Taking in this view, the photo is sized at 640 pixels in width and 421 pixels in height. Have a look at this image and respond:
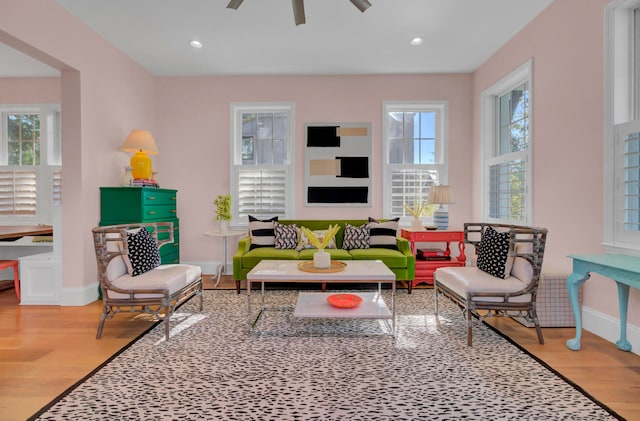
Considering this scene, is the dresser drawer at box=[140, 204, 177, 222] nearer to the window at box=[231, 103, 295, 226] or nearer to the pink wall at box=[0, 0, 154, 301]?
the pink wall at box=[0, 0, 154, 301]

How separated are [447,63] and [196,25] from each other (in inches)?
141

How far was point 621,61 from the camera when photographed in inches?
112

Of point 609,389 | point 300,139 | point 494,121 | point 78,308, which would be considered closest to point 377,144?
point 300,139

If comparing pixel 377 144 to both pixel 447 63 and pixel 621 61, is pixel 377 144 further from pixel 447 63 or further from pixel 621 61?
pixel 621 61

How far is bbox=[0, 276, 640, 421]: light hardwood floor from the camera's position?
2.10 metres

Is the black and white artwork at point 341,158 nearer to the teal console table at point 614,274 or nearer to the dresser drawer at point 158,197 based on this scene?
the dresser drawer at point 158,197

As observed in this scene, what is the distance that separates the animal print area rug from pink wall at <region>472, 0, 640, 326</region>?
123 cm

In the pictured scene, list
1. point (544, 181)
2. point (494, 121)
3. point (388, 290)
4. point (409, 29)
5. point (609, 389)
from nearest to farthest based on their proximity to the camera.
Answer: point (609, 389), point (544, 181), point (409, 29), point (388, 290), point (494, 121)

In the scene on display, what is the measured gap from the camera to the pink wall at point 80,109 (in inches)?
133

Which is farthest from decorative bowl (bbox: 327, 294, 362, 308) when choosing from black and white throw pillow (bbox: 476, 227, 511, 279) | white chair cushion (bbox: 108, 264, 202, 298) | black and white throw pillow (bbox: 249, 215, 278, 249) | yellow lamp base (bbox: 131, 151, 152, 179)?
yellow lamp base (bbox: 131, 151, 152, 179)

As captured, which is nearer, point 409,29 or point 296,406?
point 296,406

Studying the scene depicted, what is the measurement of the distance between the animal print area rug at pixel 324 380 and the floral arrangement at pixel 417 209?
7.15ft

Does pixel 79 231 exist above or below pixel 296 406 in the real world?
Result: above

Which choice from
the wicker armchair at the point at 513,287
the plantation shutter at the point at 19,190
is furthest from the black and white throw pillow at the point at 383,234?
the plantation shutter at the point at 19,190
